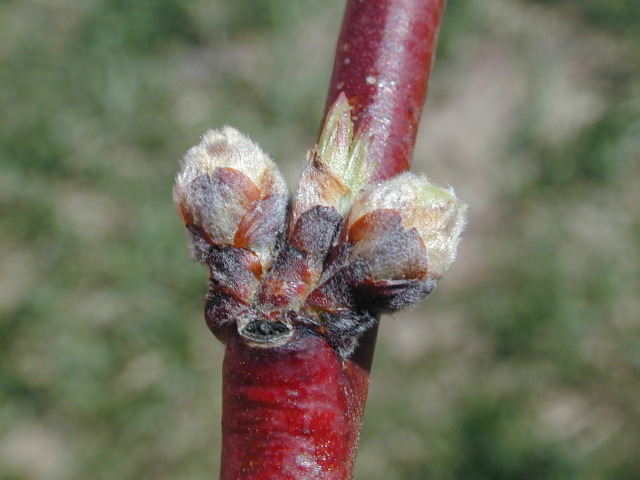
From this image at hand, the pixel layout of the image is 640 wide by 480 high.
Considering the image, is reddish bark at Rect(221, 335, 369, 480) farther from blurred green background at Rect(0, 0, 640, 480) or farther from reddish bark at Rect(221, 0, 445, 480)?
blurred green background at Rect(0, 0, 640, 480)

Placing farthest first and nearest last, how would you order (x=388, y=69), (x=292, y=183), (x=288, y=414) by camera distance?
(x=292, y=183), (x=388, y=69), (x=288, y=414)

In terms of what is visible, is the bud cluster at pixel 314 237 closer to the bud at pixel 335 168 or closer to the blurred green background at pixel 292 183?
the bud at pixel 335 168

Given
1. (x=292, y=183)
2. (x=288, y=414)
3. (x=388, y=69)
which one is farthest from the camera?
(x=292, y=183)

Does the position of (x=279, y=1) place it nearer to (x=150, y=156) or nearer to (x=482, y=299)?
(x=150, y=156)

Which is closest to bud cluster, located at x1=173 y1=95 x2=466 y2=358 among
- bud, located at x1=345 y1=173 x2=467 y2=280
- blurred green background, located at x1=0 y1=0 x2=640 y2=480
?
bud, located at x1=345 y1=173 x2=467 y2=280

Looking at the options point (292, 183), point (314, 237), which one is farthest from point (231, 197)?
point (292, 183)

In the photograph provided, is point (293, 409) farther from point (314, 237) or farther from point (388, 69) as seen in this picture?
point (388, 69)

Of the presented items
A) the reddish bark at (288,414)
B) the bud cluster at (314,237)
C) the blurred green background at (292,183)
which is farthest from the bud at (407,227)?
the blurred green background at (292,183)
